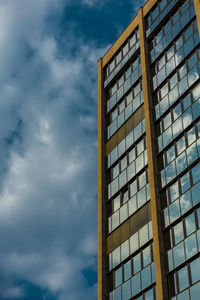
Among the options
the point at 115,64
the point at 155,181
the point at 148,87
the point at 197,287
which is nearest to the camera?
the point at 197,287

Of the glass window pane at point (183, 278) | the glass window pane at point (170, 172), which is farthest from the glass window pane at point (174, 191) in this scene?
the glass window pane at point (183, 278)

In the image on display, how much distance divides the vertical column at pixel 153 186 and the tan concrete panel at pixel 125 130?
1543mm

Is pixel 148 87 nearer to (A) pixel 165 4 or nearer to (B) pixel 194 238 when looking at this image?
(A) pixel 165 4

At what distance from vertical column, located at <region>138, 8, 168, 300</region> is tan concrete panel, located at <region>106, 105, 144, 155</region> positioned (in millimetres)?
1543

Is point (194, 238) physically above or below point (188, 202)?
below

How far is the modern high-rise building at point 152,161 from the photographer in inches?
1505

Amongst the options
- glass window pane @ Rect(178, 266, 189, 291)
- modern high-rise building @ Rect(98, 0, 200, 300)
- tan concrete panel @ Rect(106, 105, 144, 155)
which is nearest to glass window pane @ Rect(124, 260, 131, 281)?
modern high-rise building @ Rect(98, 0, 200, 300)

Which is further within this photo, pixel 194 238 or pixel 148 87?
pixel 148 87

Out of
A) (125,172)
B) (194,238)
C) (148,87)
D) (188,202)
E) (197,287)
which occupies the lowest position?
(197,287)

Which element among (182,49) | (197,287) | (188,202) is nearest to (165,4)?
(182,49)

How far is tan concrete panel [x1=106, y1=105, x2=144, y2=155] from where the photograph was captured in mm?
49141

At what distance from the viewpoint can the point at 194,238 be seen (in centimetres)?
3641

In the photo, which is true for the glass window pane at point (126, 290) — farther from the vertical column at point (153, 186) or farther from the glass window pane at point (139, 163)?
the glass window pane at point (139, 163)

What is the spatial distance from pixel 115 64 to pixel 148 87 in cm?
980
